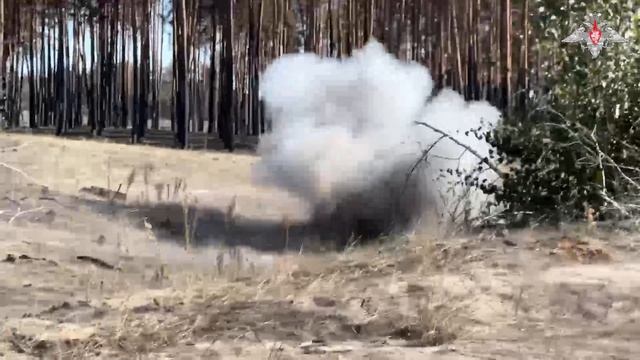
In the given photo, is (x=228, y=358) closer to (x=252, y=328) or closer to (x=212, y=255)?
(x=252, y=328)

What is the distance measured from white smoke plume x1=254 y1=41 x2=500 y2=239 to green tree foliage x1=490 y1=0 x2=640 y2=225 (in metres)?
2.50

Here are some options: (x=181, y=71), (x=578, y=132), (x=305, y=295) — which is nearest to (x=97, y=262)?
(x=305, y=295)

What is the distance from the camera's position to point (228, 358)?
16.7ft

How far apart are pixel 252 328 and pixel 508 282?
103 inches

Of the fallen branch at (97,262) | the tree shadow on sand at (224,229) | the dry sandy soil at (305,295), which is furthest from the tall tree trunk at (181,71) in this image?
the fallen branch at (97,262)

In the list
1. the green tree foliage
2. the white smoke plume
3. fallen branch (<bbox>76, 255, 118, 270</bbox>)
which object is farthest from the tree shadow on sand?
the green tree foliage

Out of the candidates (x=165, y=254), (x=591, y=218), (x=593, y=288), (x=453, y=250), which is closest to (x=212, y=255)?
(x=165, y=254)

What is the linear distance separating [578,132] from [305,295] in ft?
17.8

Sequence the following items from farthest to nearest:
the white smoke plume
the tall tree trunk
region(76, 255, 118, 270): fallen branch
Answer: the tall tree trunk < the white smoke plume < region(76, 255, 118, 270): fallen branch

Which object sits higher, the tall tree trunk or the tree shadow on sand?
the tall tree trunk

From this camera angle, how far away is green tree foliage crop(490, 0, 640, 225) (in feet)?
35.1

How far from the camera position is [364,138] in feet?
55.0

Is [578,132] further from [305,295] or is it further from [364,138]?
[364,138]

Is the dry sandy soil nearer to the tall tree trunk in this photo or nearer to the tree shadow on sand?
the tree shadow on sand
